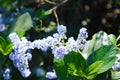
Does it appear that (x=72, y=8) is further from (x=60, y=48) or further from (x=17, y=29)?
(x=60, y=48)

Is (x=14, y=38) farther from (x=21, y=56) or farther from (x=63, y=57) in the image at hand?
(x=63, y=57)

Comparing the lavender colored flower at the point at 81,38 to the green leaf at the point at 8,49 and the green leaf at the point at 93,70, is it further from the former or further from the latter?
the green leaf at the point at 8,49

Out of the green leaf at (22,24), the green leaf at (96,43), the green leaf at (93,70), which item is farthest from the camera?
→ the green leaf at (22,24)

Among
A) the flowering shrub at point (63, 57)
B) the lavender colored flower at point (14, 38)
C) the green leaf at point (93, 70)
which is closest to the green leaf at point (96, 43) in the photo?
the flowering shrub at point (63, 57)

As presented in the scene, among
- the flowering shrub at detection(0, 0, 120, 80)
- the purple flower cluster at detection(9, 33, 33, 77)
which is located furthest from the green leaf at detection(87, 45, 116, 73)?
the purple flower cluster at detection(9, 33, 33, 77)

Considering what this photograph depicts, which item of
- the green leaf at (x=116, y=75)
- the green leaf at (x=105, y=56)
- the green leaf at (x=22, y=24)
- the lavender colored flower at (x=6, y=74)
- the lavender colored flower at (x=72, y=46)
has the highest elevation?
the green leaf at (x=22, y=24)

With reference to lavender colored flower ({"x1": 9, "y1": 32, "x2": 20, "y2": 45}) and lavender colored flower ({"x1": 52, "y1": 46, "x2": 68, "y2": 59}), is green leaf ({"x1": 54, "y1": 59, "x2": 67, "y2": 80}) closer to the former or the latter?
lavender colored flower ({"x1": 52, "y1": 46, "x2": 68, "y2": 59})

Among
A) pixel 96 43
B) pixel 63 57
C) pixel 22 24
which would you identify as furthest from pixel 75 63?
pixel 22 24
